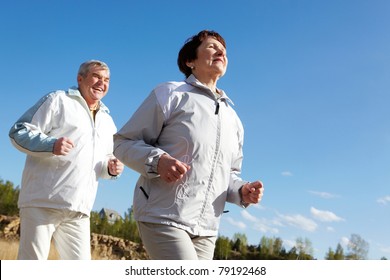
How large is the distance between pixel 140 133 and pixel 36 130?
6.18 ft

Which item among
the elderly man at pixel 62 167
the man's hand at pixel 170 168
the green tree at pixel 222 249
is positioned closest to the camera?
the man's hand at pixel 170 168

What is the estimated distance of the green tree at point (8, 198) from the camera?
22.2 m

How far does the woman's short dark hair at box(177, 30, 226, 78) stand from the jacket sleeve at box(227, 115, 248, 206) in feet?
1.80

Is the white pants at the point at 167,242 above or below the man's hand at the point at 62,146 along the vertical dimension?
below

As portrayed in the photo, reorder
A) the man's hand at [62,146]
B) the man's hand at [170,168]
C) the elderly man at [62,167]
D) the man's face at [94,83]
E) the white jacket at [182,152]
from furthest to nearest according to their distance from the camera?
the man's face at [94,83] → the elderly man at [62,167] → the man's hand at [62,146] → the white jacket at [182,152] → the man's hand at [170,168]

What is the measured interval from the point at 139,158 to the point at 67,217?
1.95 meters

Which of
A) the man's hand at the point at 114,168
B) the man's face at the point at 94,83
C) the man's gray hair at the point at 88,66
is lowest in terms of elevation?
the man's hand at the point at 114,168

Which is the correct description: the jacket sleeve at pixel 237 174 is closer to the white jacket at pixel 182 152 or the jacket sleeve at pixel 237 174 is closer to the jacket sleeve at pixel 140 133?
the white jacket at pixel 182 152

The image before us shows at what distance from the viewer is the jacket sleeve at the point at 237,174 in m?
3.38

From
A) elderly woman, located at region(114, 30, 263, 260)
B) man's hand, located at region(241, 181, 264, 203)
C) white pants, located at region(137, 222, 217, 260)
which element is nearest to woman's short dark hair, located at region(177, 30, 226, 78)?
elderly woman, located at region(114, 30, 263, 260)

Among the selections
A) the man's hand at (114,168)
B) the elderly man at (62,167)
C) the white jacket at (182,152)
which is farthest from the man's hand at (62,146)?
the white jacket at (182,152)

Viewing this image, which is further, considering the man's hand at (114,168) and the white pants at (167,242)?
the man's hand at (114,168)

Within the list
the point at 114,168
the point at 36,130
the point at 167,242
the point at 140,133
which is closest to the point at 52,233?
the point at 114,168
